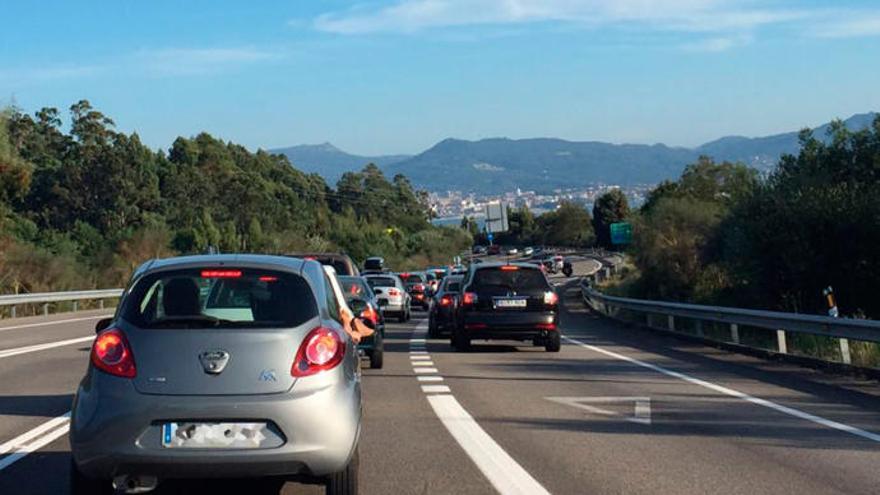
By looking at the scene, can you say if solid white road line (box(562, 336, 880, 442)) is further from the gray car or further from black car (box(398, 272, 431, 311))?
black car (box(398, 272, 431, 311))

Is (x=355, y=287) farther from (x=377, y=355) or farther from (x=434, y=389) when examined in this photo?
(x=434, y=389)

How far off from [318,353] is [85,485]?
1658 mm

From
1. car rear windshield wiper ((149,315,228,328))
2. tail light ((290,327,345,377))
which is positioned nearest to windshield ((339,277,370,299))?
tail light ((290,327,345,377))

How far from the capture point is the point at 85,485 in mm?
7293

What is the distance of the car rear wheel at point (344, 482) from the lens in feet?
24.3

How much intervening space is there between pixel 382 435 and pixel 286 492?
7.97 ft

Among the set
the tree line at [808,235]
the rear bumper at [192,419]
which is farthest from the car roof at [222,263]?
the tree line at [808,235]

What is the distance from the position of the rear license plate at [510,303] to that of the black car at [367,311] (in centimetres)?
216

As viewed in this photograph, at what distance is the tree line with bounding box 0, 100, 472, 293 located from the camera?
50.2 m

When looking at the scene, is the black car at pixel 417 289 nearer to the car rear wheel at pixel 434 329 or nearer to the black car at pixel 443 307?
the car rear wheel at pixel 434 329

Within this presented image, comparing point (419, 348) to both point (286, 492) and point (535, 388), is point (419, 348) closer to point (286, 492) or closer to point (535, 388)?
point (535, 388)

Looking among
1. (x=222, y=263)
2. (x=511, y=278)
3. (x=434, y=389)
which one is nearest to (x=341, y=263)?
(x=511, y=278)

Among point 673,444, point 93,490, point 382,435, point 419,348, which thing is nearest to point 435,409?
point 382,435

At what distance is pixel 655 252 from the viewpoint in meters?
46.9
